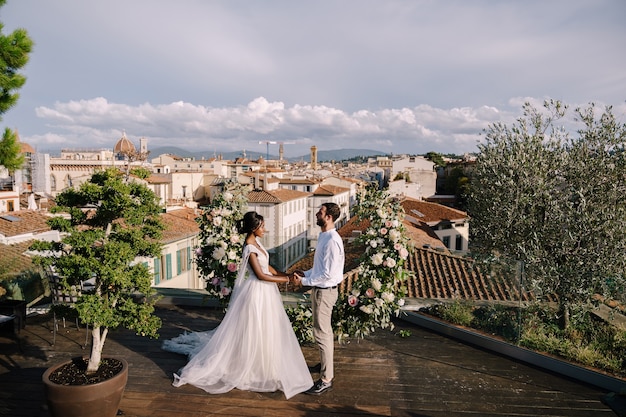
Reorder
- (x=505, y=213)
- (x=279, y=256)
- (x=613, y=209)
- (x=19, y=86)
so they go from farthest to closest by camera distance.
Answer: (x=505, y=213)
(x=279, y=256)
(x=613, y=209)
(x=19, y=86)

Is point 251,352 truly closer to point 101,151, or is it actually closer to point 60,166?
point 60,166

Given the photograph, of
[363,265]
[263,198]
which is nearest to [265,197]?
[263,198]

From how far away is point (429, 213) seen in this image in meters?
35.9

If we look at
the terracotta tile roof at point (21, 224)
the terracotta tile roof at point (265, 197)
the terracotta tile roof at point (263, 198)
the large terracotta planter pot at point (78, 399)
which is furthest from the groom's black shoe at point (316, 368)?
the terracotta tile roof at point (263, 198)

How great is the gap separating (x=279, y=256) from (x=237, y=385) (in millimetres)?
5052

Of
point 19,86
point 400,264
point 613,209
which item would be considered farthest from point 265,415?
point 613,209

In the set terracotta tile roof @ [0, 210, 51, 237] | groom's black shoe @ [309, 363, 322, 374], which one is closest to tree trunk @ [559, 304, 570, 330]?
groom's black shoe @ [309, 363, 322, 374]

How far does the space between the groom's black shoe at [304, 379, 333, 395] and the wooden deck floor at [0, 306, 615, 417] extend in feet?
0.23

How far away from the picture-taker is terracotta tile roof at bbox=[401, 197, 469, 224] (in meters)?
34.5

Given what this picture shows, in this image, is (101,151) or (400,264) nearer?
(400,264)

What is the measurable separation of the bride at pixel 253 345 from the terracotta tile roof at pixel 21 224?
17894mm

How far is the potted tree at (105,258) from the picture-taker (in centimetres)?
414

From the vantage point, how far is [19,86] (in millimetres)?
5492

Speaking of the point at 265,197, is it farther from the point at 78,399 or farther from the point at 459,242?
the point at 78,399
